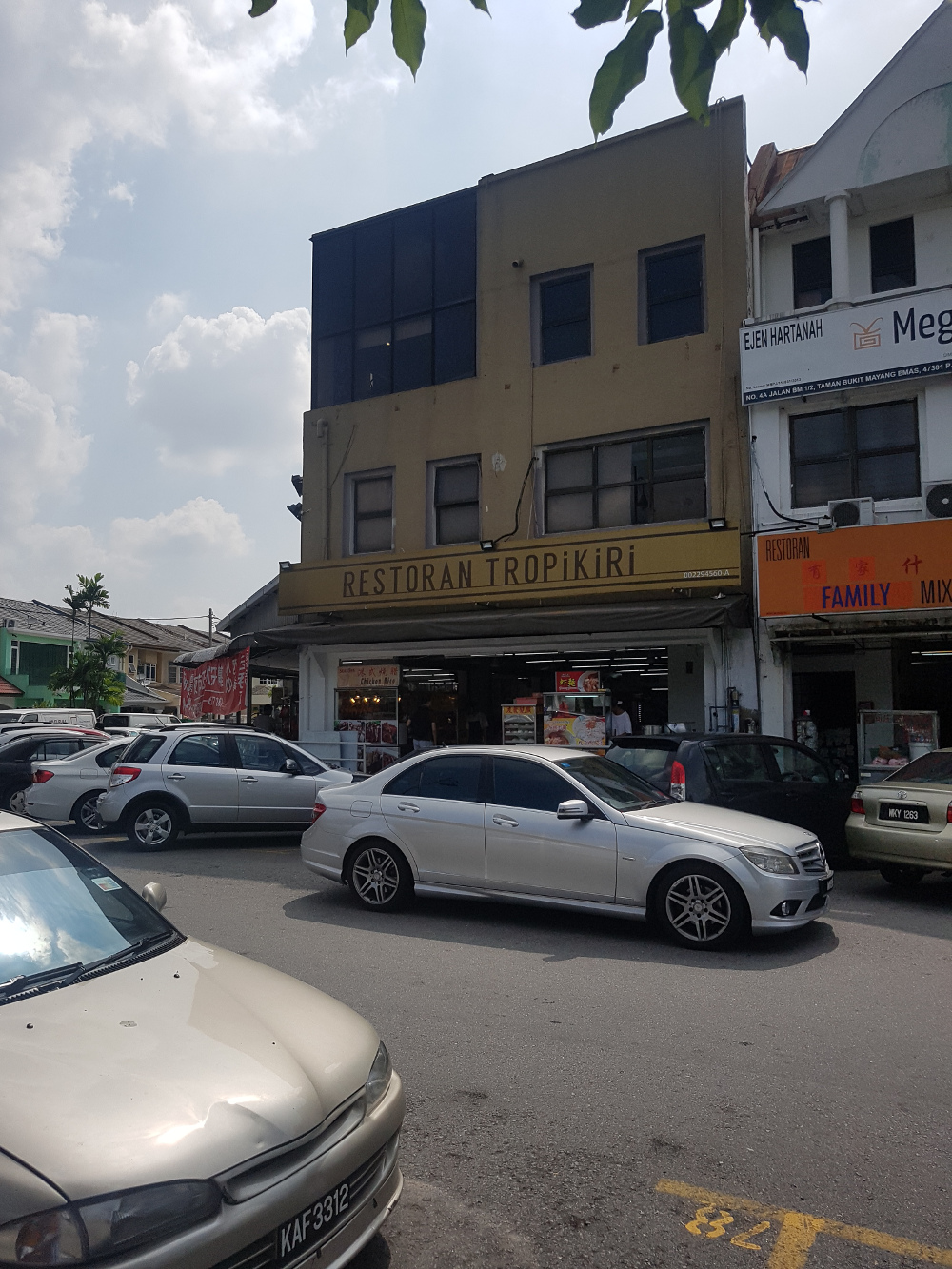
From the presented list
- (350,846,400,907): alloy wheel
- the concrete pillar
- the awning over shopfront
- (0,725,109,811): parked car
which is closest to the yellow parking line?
(350,846,400,907): alloy wheel

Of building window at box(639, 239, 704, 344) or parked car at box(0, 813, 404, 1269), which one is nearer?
parked car at box(0, 813, 404, 1269)

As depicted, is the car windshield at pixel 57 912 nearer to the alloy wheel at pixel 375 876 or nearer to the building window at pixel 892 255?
the alloy wheel at pixel 375 876

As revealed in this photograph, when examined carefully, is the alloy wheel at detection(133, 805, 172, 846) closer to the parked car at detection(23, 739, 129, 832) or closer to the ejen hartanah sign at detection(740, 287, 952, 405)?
the parked car at detection(23, 739, 129, 832)

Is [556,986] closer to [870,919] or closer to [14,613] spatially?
[870,919]

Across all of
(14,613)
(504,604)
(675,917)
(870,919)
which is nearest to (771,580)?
(504,604)

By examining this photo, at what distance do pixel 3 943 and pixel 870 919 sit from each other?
6.93 metres

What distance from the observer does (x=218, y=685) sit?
1855cm

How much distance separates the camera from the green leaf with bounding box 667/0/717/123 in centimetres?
Answer: 273

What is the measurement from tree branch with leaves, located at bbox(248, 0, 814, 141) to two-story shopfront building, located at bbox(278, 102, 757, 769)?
10977 mm

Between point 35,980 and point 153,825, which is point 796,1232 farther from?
point 153,825

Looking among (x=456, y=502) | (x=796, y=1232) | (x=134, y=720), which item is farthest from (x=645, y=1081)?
(x=134, y=720)

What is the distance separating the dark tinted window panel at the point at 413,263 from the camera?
18031mm

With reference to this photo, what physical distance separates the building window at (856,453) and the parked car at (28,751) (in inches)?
481

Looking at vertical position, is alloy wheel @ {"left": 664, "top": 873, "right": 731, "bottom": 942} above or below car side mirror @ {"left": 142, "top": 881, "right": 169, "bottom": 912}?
below
